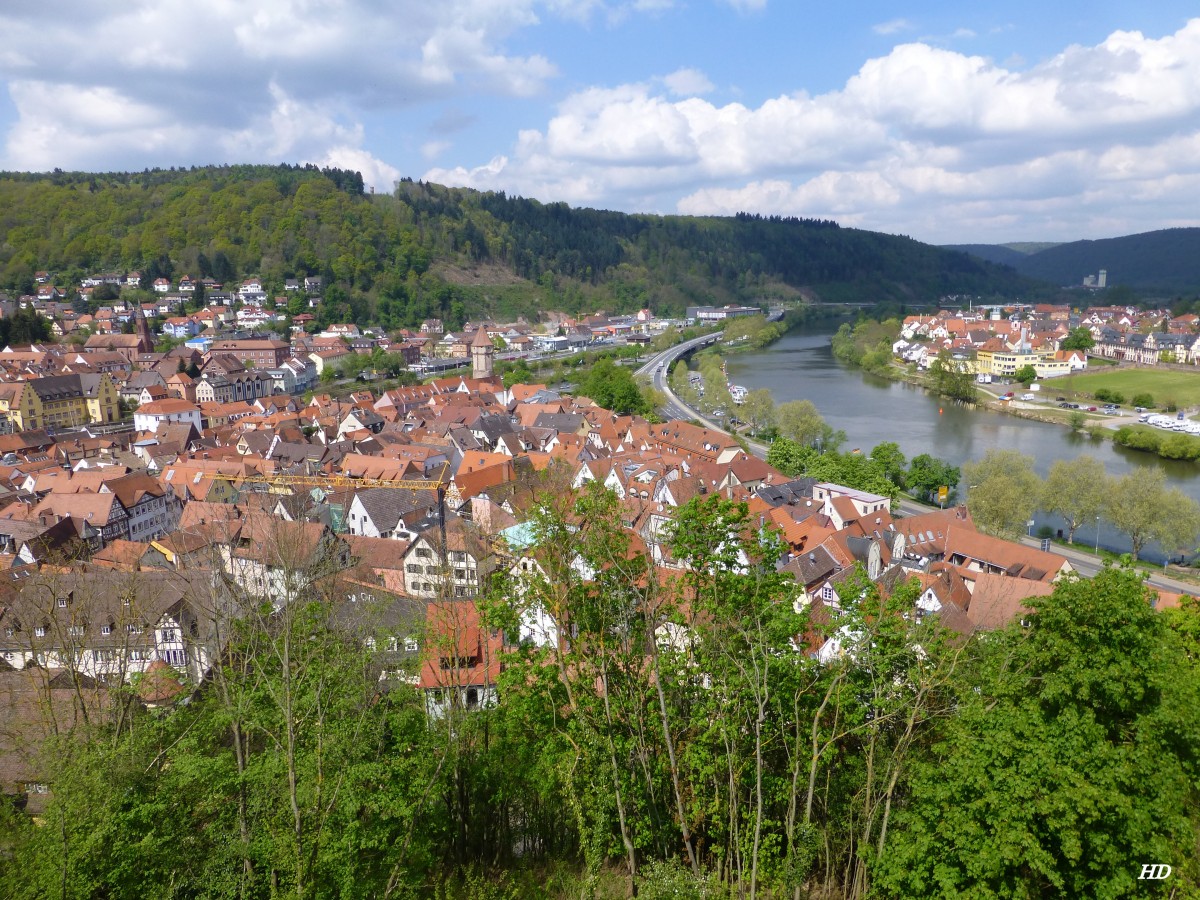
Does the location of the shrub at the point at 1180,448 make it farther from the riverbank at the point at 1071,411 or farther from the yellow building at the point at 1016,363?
the yellow building at the point at 1016,363

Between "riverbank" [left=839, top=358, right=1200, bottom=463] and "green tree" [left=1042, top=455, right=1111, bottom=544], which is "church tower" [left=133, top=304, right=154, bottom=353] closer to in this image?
"riverbank" [left=839, top=358, right=1200, bottom=463]

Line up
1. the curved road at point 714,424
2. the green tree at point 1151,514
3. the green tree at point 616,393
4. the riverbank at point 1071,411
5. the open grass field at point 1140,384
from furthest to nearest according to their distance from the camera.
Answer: the open grass field at point 1140,384 → the green tree at point 616,393 → the riverbank at point 1071,411 → the green tree at point 1151,514 → the curved road at point 714,424

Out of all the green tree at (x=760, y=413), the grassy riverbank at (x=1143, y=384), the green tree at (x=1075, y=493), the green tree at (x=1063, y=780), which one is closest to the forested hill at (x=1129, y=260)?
the grassy riverbank at (x=1143, y=384)

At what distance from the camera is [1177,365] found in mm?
40031

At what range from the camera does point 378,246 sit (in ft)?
192

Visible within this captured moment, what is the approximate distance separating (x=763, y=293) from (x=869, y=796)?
287ft

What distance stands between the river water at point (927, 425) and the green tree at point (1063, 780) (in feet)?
45.6

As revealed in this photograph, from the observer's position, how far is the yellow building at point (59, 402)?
24984 millimetres

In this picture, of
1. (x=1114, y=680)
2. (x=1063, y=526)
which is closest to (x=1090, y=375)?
(x=1063, y=526)

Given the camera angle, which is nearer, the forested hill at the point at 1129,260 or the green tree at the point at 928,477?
the green tree at the point at 928,477

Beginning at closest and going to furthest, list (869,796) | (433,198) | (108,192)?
(869,796)
(108,192)
(433,198)

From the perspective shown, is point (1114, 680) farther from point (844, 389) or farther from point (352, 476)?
point (844, 389)

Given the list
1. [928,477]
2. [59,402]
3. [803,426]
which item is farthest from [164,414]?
[928,477]

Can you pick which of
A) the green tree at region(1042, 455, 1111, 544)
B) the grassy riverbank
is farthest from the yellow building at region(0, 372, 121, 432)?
the grassy riverbank
